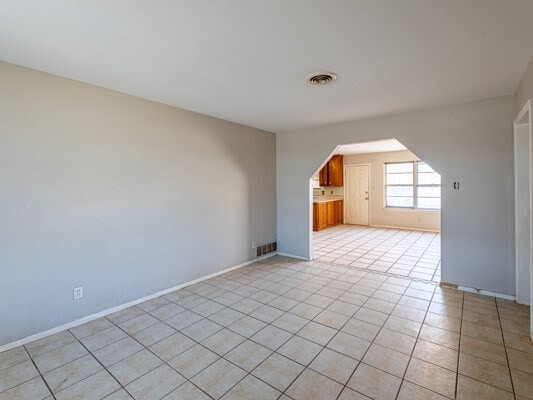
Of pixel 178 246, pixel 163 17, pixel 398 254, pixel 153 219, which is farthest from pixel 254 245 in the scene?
pixel 163 17

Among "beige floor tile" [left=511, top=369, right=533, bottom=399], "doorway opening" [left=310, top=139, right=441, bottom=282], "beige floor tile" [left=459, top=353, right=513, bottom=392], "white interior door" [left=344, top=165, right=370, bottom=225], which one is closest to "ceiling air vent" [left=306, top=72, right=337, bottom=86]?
A: "beige floor tile" [left=459, top=353, right=513, bottom=392]

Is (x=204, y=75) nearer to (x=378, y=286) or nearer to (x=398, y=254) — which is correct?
(x=378, y=286)

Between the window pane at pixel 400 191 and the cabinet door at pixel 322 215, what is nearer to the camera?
the window pane at pixel 400 191

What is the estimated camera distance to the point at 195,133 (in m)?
3.62

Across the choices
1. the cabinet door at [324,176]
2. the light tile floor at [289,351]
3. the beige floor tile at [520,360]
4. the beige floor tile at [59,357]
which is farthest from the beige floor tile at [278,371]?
the cabinet door at [324,176]

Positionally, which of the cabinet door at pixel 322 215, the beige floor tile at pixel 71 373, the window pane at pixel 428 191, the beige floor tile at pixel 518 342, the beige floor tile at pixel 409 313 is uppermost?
the window pane at pixel 428 191

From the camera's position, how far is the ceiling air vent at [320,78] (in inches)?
95.6

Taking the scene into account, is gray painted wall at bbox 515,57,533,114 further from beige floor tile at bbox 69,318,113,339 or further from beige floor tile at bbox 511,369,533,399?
beige floor tile at bbox 69,318,113,339

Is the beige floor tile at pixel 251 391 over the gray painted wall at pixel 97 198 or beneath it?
beneath

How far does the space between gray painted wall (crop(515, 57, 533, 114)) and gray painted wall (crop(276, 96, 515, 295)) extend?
27cm

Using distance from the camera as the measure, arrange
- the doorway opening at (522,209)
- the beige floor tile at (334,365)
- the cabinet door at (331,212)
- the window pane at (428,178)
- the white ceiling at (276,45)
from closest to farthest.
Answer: the white ceiling at (276,45) → the beige floor tile at (334,365) → the doorway opening at (522,209) → the window pane at (428,178) → the cabinet door at (331,212)

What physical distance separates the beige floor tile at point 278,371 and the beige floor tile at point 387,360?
0.56 m

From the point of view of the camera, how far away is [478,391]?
1708mm

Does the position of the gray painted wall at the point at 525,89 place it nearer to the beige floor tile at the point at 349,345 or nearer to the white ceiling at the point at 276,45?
the white ceiling at the point at 276,45
